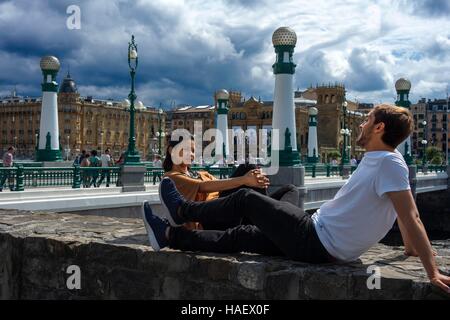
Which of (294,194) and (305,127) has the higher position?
(305,127)

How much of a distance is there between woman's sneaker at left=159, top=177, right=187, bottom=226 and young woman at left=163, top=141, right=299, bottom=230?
1.01 feet

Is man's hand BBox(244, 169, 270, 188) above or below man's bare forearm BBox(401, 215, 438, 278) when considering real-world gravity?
above

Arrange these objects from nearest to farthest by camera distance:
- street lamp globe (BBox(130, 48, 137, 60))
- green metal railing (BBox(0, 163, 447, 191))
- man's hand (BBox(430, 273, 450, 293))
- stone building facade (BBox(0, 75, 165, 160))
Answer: man's hand (BBox(430, 273, 450, 293)) < green metal railing (BBox(0, 163, 447, 191)) < street lamp globe (BBox(130, 48, 137, 60)) < stone building facade (BBox(0, 75, 165, 160))

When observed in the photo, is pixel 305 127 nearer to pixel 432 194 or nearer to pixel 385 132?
pixel 432 194

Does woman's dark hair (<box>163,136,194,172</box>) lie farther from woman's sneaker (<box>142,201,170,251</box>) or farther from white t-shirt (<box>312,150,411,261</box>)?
white t-shirt (<box>312,150,411,261</box>)

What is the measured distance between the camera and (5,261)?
16.9ft

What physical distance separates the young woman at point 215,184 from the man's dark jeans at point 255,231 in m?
0.22

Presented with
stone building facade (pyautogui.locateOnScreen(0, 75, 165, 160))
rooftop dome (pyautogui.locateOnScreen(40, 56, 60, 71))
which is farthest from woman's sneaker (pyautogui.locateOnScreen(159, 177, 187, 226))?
stone building facade (pyautogui.locateOnScreen(0, 75, 165, 160))

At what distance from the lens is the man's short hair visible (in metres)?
3.46

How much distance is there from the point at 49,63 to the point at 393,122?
62.7ft

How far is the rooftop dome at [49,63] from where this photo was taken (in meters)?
20.5

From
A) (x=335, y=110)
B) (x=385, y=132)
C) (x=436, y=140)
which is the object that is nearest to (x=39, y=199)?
(x=385, y=132)

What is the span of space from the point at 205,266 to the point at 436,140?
125143 millimetres

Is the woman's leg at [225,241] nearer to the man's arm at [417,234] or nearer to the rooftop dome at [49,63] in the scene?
the man's arm at [417,234]
